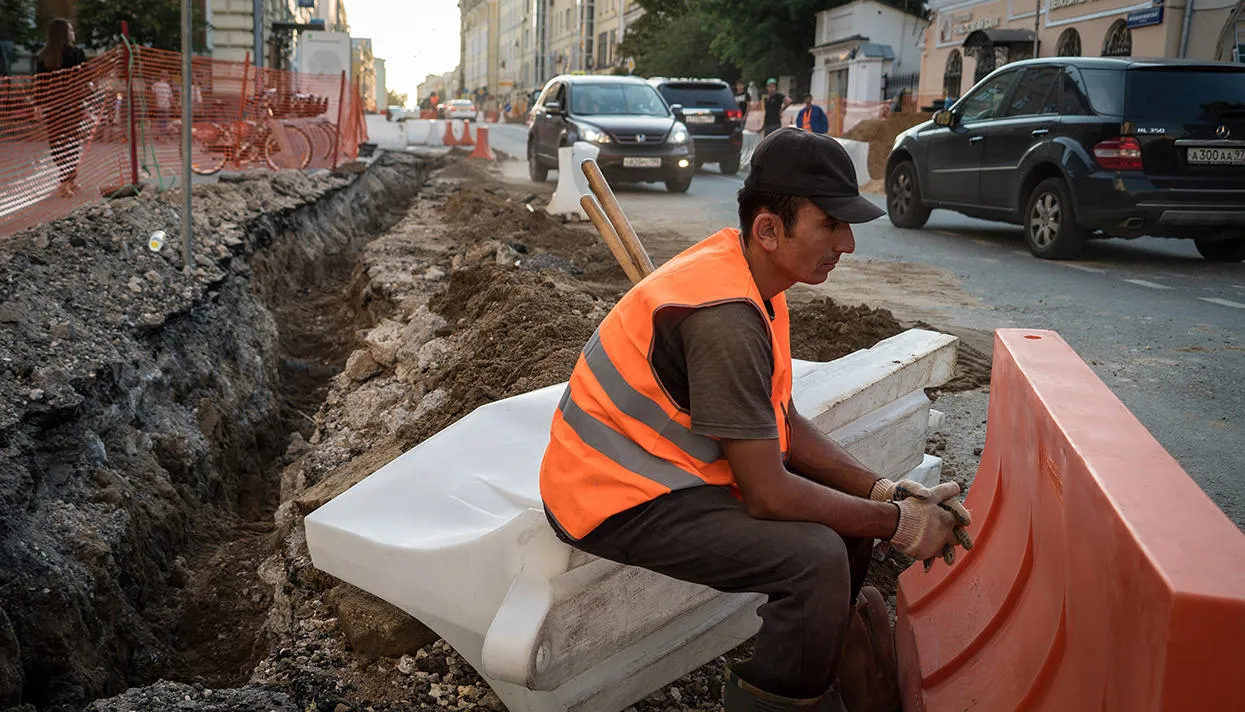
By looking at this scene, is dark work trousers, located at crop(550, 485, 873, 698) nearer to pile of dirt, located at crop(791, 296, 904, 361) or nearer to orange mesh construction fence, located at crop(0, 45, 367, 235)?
pile of dirt, located at crop(791, 296, 904, 361)

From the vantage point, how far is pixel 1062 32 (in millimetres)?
24938

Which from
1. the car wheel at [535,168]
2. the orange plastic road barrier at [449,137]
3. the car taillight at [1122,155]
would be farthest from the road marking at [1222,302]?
the orange plastic road barrier at [449,137]

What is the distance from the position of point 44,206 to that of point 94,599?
5460 mm

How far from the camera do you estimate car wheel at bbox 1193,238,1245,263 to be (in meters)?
10.1

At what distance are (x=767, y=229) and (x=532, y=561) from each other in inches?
37.5

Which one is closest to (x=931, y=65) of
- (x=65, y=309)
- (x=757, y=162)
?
(x=65, y=309)

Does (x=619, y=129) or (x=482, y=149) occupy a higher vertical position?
(x=619, y=129)

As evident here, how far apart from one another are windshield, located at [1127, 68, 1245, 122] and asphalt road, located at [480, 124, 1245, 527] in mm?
1322

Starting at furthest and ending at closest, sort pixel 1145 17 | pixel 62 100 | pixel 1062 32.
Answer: pixel 1062 32 → pixel 1145 17 → pixel 62 100

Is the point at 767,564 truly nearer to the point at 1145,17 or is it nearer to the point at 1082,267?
the point at 1082,267

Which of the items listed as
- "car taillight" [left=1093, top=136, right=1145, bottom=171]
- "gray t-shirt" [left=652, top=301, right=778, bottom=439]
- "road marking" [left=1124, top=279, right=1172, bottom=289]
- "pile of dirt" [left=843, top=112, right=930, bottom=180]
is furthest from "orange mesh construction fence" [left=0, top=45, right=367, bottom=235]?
"pile of dirt" [left=843, top=112, right=930, bottom=180]

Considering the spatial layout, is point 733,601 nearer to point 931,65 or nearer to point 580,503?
point 580,503

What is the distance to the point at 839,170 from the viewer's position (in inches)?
94.1

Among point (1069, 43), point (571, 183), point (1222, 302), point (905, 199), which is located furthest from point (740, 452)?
point (1069, 43)
